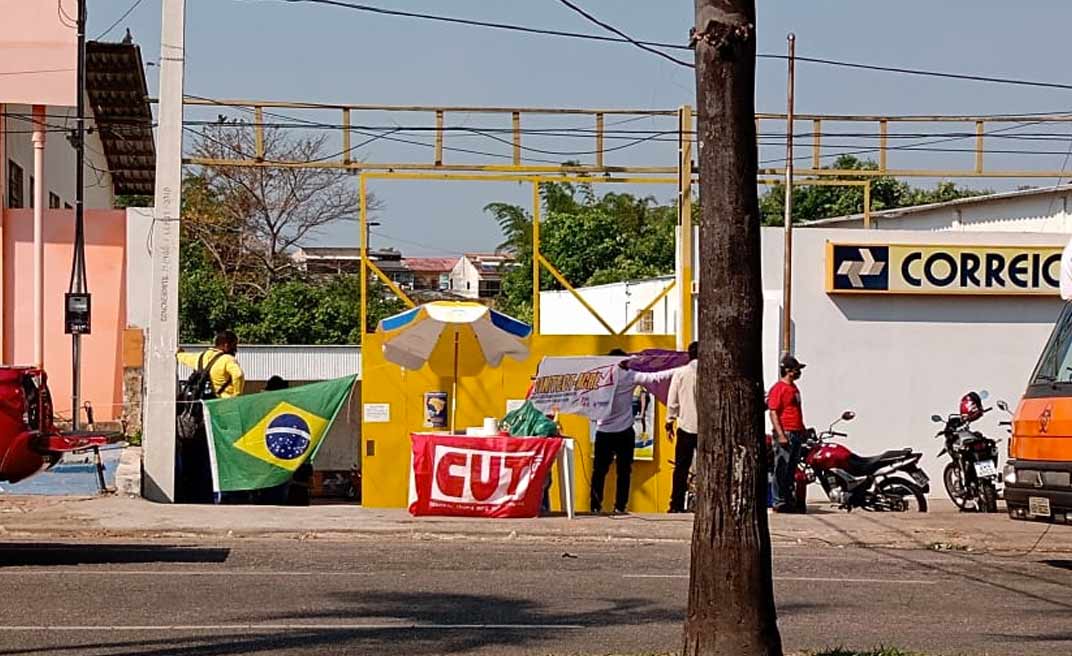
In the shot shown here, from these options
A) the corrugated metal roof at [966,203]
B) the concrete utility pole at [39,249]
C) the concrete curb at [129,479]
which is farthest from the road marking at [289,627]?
the corrugated metal roof at [966,203]

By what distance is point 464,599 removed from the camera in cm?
1041

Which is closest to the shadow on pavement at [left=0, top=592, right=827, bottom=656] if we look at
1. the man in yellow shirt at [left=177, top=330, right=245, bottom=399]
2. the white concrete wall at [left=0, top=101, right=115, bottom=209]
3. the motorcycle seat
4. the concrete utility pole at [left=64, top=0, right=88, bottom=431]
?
the man in yellow shirt at [left=177, top=330, right=245, bottom=399]

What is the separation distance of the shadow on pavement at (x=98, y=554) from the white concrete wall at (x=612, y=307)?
9614 mm

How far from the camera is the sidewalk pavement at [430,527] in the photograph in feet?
47.0

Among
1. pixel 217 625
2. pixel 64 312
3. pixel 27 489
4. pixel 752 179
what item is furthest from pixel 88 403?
pixel 752 179

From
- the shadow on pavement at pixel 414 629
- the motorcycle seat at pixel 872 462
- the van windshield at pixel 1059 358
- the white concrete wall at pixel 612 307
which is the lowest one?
the shadow on pavement at pixel 414 629

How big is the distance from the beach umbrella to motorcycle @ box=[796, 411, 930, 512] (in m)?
3.62

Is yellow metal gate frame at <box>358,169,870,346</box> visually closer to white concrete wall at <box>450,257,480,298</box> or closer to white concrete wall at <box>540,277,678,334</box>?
white concrete wall at <box>540,277,678,334</box>

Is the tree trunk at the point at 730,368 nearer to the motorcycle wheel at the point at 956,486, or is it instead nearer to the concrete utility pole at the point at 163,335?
the concrete utility pole at the point at 163,335

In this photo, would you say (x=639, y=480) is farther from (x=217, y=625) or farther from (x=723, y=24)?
(x=723, y=24)

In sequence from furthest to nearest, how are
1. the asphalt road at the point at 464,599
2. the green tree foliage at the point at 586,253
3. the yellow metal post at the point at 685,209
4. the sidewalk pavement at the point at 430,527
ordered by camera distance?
the green tree foliage at the point at 586,253 < the yellow metal post at the point at 685,209 < the sidewalk pavement at the point at 430,527 < the asphalt road at the point at 464,599

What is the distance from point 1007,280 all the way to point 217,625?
46.3 ft

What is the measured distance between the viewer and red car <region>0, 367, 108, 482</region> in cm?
1156

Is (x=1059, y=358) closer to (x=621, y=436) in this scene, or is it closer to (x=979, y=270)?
(x=621, y=436)
